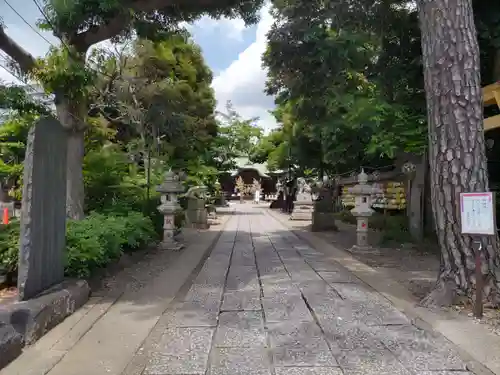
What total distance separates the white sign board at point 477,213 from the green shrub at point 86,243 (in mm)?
4380

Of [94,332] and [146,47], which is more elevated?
[146,47]

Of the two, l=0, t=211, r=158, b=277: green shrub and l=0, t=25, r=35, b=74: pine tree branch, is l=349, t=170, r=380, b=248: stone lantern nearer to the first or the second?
l=0, t=211, r=158, b=277: green shrub

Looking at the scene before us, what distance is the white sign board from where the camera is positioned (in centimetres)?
483

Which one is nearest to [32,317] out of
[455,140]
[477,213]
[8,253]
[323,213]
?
[8,253]

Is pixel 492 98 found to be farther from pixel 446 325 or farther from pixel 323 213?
pixel 323 213

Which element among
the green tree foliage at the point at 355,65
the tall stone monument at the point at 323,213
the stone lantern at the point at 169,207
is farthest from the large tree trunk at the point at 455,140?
the tall stone monument at the point at 323,213

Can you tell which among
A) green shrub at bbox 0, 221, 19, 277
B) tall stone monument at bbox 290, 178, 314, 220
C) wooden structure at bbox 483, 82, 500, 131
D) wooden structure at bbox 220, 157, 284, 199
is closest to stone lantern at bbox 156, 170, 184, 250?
green shrub at bbox 0, 221, 19, 277

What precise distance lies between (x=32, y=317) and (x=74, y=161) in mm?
4683

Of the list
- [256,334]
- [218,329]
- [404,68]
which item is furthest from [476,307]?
[404,68]

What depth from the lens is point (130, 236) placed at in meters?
8.00

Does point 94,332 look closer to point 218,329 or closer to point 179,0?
point 218,329

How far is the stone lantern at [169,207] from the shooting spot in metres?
10.5

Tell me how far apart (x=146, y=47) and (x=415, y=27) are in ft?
26.8

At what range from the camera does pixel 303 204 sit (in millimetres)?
20062
